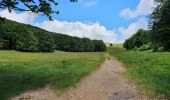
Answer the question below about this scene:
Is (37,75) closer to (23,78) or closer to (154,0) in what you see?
(23,78)

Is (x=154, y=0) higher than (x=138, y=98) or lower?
higher

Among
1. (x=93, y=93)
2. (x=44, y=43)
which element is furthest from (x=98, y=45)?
(x=93, y=93)

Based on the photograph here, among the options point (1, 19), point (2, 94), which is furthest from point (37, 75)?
point (2, 94)

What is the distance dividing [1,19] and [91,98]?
9.60 m

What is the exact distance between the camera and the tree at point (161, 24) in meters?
29.0

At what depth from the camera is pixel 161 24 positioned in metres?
30.1

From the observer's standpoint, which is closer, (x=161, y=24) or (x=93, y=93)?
(x=93, y=93)

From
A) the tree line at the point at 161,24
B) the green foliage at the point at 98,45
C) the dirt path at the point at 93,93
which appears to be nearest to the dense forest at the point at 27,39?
the green foliage at the point at 98,45

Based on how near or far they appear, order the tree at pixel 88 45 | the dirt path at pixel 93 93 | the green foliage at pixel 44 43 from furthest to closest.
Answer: the tree at pixel 88 45 → the green foliage at pixel 44 43 → the dirt path at pixel 93 93

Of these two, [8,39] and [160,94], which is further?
[8,39]

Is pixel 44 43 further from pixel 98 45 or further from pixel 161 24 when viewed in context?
pixel 161 24

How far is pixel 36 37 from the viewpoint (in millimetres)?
103062

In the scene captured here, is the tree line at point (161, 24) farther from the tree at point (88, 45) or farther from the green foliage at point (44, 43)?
the tree at point (88, 45)

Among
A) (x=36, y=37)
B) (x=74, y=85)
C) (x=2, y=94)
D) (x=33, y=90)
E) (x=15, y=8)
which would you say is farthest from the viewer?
(x=36, y=37)
